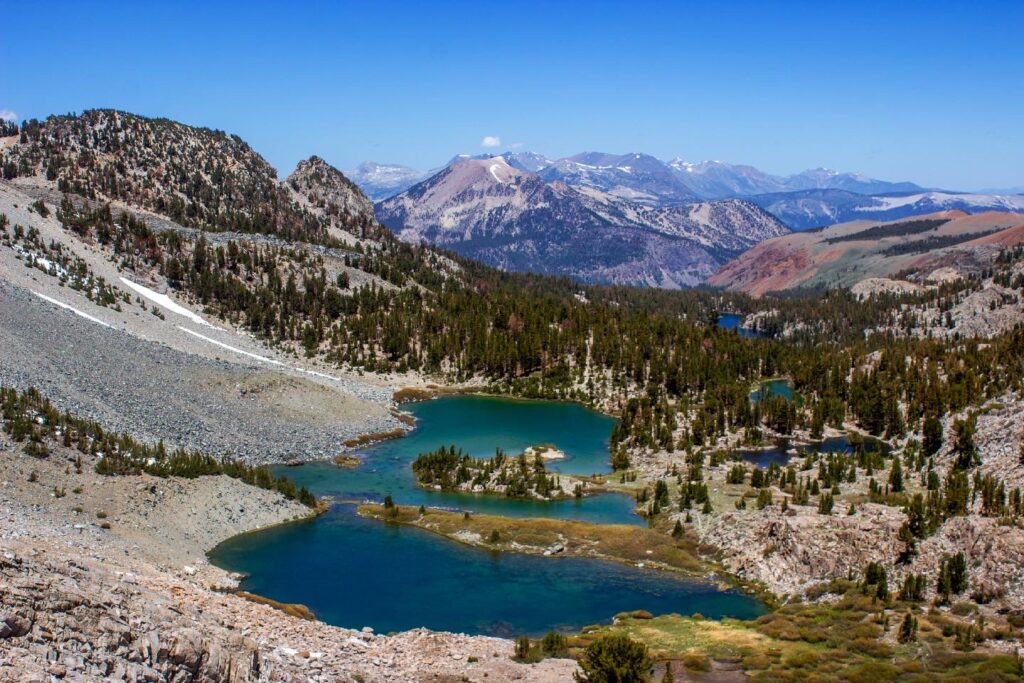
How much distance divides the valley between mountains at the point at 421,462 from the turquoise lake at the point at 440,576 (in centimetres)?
57

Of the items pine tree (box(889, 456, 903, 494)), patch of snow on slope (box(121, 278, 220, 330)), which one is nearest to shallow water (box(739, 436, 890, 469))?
pine tree (box(889, 456, 903, 494))

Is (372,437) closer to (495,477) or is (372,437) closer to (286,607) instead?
(495,477)

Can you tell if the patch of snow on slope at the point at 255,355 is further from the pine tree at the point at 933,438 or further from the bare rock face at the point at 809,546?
the pine tree at the point at 933,438

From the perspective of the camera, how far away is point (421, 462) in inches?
3462

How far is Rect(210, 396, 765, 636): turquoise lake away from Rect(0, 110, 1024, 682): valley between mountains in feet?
1.88

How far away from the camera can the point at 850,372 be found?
468 feet

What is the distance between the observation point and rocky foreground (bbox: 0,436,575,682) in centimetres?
2762

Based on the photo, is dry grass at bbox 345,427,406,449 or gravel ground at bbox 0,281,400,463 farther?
dry grass at bbox 345,427,406,449

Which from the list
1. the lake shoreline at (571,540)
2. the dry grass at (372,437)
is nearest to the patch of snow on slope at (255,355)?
the dry grass at (372,437)

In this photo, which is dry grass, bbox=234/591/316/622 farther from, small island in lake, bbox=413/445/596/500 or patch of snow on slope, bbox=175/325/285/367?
patch of snow on slope, bbox=175/325/285/367

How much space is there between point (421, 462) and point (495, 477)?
324 inches

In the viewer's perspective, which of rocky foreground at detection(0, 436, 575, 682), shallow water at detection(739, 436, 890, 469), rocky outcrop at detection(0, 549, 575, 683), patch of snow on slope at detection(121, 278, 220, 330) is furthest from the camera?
patch of snow on slope at detection(121, 278, 220, 330)

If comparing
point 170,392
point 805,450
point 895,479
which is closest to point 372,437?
point 170,392

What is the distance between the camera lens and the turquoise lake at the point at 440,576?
5247cm
